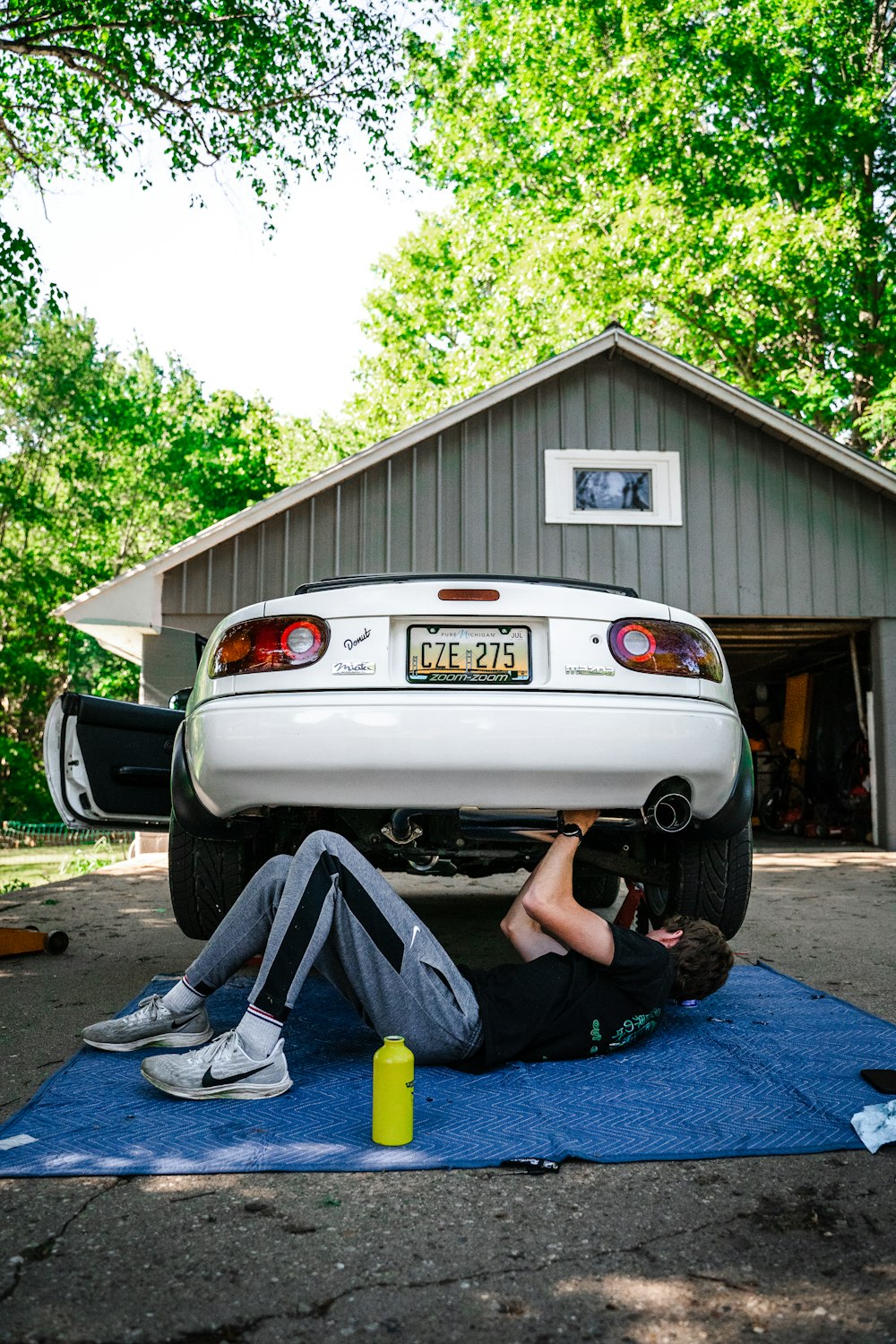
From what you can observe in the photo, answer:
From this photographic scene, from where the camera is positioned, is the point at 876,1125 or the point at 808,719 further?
the point at 808,719

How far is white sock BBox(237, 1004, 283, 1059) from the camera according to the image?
282 centimetres

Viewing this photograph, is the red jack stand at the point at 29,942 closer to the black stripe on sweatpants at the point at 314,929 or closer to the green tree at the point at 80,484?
the black stripe on sweatpants at the point at 314,929

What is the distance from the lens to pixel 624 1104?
2.82m

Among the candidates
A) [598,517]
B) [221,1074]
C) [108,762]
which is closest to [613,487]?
[598,517]

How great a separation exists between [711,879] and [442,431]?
7944 millimetres

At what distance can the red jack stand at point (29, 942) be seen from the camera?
16.5 feet

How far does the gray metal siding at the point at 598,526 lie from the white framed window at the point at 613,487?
107mm

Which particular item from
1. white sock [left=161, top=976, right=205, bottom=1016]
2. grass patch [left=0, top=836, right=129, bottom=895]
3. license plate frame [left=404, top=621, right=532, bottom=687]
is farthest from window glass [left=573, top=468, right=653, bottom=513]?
white sock [left=161, top=976, right=205, bottom=1016]

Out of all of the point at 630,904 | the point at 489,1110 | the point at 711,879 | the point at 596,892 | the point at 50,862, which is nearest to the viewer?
the point at 489,1110

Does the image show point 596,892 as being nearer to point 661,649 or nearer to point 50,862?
point 661,649

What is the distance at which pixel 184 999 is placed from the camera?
3.24 m

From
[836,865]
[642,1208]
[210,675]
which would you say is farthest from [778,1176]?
[836,865]

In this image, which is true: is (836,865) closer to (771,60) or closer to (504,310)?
(504,310)

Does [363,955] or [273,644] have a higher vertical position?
[273,644]
